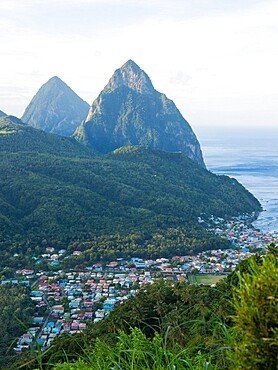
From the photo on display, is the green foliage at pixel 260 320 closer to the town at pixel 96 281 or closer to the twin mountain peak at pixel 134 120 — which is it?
the town at pixel 96 281

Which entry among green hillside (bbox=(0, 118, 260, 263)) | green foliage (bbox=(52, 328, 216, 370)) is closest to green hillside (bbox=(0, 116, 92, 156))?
green hillside (bbox=(0, 118, 260, 263))

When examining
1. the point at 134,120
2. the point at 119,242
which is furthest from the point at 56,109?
the point at 119,242

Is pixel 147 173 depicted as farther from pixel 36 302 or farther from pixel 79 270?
pixel 36 302

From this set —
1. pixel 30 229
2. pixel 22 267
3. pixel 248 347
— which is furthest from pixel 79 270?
pixel 248 347

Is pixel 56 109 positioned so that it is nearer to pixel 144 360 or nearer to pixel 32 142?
pixel 32 142

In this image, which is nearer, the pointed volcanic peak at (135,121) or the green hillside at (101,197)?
the green hillside at (101,197)

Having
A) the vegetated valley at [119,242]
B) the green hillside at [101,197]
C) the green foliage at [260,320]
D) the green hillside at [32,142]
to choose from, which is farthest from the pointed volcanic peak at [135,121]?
the green foliage at [260,320]
